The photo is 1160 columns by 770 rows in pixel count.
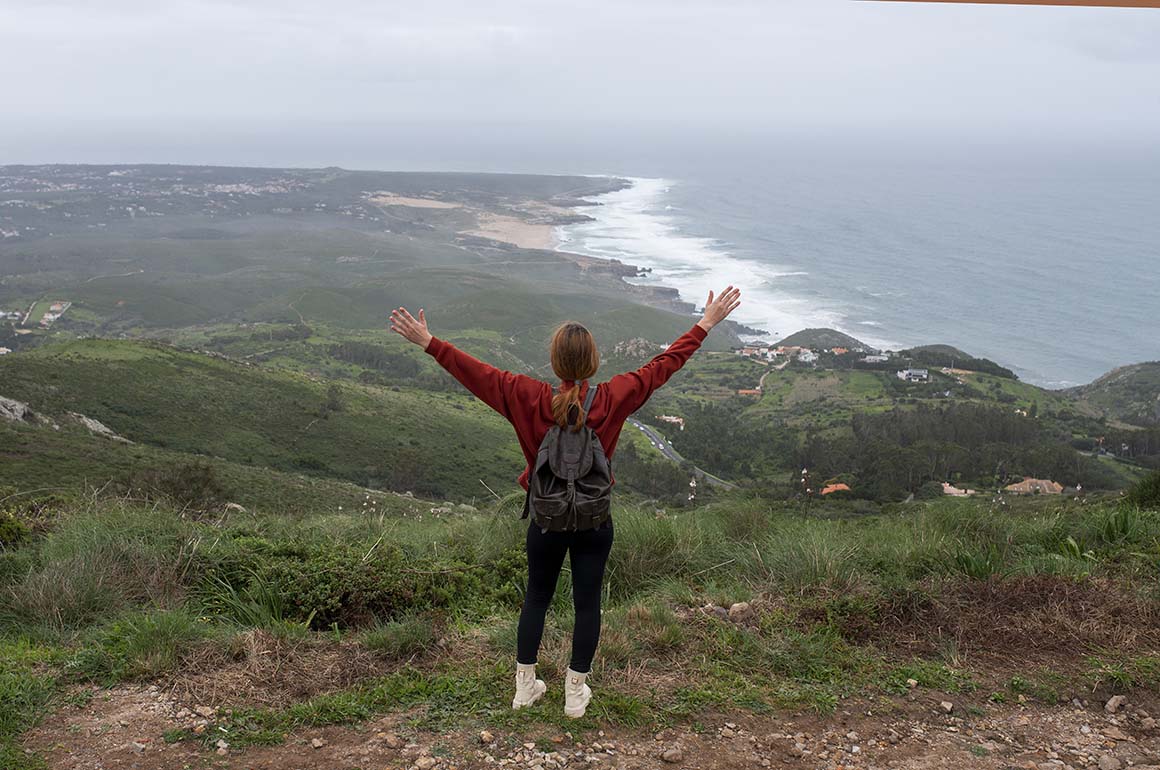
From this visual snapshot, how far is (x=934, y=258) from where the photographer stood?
10506 centimetres

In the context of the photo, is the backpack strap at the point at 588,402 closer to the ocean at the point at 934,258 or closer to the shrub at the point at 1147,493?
the shrub at the point at 1147,493

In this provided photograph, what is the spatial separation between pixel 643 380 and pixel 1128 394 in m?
65.2

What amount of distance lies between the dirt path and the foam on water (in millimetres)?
60342

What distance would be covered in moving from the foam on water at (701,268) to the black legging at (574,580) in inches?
2388

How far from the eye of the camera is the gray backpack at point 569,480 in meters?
2.68

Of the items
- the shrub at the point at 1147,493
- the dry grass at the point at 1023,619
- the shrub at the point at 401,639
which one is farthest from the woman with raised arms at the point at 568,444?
the shrub at the point at 1147,493

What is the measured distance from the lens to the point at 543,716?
302cm

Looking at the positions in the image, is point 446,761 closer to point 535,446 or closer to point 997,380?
point 535,446

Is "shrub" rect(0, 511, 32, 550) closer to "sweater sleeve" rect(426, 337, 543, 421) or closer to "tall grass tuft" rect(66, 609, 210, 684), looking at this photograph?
"tall grass tuft" rect(66, 609, 210, 684)

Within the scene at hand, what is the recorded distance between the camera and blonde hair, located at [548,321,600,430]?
2.67m

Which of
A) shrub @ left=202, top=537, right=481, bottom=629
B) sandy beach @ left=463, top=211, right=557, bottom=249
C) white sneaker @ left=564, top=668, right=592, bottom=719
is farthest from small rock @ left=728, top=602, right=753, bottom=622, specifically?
sandy beach @ left=463, top=211, right=557, bottom=249

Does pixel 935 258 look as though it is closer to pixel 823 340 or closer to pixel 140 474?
pixel 823 340

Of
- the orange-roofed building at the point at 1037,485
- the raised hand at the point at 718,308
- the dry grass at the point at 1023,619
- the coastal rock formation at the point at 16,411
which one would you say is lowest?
the orange-roofed building at the point at 1037,485

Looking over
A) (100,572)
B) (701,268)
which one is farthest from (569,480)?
(701,268)
